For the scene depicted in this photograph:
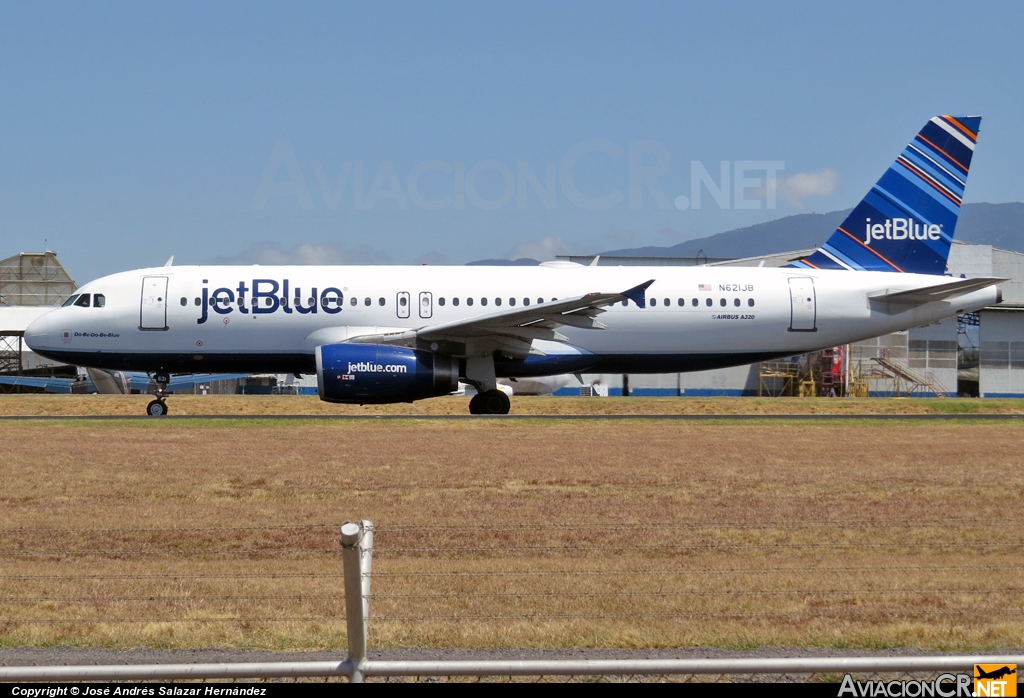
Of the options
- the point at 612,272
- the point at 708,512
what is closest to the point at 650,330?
the point at 612,272

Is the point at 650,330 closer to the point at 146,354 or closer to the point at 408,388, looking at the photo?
the point at 408,388

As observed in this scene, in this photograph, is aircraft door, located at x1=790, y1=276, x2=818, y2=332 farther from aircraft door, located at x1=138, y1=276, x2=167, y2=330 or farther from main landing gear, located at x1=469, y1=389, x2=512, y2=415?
aircraft door, located at x1=138, y1=276, x2=167, y2=330

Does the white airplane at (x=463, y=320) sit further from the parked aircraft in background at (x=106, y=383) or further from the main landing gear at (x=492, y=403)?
the parked aircraft in background at (x=106, y=383)

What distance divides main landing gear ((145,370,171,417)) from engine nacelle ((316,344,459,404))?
5.30 metres

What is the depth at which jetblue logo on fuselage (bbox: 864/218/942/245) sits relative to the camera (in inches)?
1196

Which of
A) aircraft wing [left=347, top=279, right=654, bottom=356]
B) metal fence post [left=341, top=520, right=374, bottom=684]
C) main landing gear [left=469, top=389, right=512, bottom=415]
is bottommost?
metal fence post [left=341, top=520, right=374, bottom=684]

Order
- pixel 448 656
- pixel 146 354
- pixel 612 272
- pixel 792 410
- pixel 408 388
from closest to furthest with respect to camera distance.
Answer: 1. pixel 448 656
2. pixel 408 388
3. pixel 146 354
4. pixel 612 272
5. pixel 792 410

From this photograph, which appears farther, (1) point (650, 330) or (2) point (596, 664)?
(1) point (650, 330)

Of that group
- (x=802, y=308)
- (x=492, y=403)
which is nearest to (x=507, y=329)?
(x=492, y=403)

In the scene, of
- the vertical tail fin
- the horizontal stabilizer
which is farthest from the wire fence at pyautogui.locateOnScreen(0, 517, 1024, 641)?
the vertical tail fin

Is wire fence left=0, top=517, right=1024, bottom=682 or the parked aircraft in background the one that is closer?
wire fence left=0, top=517, right=1024, bottom=682

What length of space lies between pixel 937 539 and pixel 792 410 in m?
21.1

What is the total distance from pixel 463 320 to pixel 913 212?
14.0 metres

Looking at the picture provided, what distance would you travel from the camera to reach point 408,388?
2416 cm
